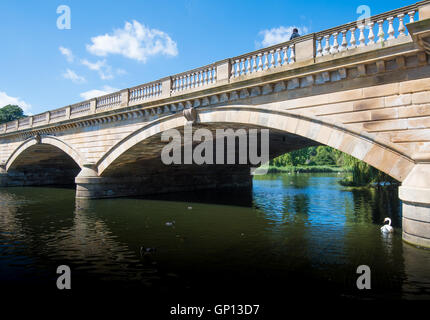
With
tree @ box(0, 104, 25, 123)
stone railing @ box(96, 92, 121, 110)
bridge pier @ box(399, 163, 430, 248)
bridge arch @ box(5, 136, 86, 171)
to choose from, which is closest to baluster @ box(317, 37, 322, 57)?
bridge pier @ box(399, 163, 430, 248)

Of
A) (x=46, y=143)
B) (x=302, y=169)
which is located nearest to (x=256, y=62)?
(x=46, y=143)

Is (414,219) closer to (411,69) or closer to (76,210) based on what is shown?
(411,69)

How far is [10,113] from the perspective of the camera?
2628 inches

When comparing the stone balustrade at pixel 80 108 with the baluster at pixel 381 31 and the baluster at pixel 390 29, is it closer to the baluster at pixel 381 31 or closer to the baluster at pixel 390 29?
the baluster at pixel 381 31

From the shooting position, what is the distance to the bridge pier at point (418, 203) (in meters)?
6.23

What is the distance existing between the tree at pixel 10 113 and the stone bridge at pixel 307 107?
60.8 meters

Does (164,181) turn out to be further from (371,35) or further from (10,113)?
(10,113)

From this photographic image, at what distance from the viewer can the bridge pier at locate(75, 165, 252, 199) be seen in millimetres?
16836

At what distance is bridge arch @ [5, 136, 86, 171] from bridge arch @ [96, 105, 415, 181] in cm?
767

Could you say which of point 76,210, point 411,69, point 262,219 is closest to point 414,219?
point 411,69

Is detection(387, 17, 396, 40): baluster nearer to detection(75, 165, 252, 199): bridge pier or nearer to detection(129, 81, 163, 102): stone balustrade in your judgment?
detection(129, 81, 163, 102): stone balustrade

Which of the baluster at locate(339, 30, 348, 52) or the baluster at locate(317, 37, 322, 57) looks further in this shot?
the baluster at locate(317, 37, 322, 57)

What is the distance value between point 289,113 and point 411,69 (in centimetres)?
336

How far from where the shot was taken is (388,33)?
23.5 ft
